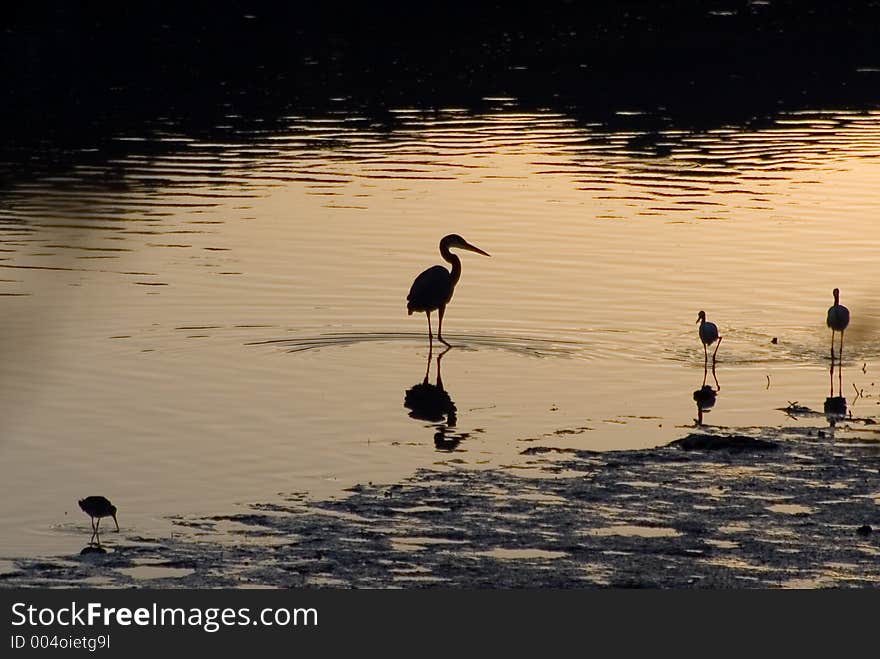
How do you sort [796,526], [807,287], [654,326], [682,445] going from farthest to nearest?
[807,287]
[654,326]
[682,445]
[796,526]

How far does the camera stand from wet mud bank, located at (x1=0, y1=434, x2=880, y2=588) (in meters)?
10.2

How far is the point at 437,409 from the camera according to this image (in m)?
16.5

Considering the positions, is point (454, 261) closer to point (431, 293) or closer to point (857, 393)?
point (431, 293)

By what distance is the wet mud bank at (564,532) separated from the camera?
10.2 metres

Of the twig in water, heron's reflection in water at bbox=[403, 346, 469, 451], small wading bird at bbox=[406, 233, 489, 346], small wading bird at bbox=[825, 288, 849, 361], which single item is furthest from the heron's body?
the twig in water

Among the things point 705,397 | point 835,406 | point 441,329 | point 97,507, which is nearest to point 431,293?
point 441,329

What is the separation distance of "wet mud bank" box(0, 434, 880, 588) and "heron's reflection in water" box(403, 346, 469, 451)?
131cm

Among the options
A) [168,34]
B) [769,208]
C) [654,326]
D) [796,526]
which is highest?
[168,34]

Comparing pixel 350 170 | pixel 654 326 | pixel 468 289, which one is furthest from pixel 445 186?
pixel 654 326

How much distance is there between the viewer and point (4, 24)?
206 ft

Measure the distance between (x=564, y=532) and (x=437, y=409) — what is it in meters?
5.25

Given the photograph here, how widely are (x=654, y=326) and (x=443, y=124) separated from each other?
2259 cm

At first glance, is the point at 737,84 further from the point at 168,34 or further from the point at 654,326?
the point at 654,326

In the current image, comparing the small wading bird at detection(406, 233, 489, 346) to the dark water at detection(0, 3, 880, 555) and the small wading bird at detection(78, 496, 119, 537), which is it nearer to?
the dark water at detection(0, 3, 880, 555)
